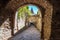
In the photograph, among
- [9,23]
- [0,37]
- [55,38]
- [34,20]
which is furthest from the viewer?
[34,20]

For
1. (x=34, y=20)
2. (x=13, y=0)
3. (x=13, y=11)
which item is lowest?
(x=34, y=20)

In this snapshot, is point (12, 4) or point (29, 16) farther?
point (29, 16)

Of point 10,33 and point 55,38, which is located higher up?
point 55,38

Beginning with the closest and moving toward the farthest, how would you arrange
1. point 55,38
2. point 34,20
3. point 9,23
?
point 55,38, point 9,23, point 34,20

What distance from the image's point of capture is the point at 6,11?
20.0 feet

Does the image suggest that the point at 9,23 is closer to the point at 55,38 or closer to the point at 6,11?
the point at 6,11

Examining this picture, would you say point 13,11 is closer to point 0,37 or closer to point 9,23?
point 9,23

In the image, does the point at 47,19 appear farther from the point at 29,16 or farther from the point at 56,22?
the point at 29,16

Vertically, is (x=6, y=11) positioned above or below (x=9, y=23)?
above

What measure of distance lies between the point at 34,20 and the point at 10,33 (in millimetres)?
7363

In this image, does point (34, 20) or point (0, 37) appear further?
point (34, 20)

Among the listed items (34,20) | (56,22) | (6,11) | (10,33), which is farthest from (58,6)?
(34,20)

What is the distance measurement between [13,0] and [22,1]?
1.07 feet

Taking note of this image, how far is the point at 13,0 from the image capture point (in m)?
6.24
